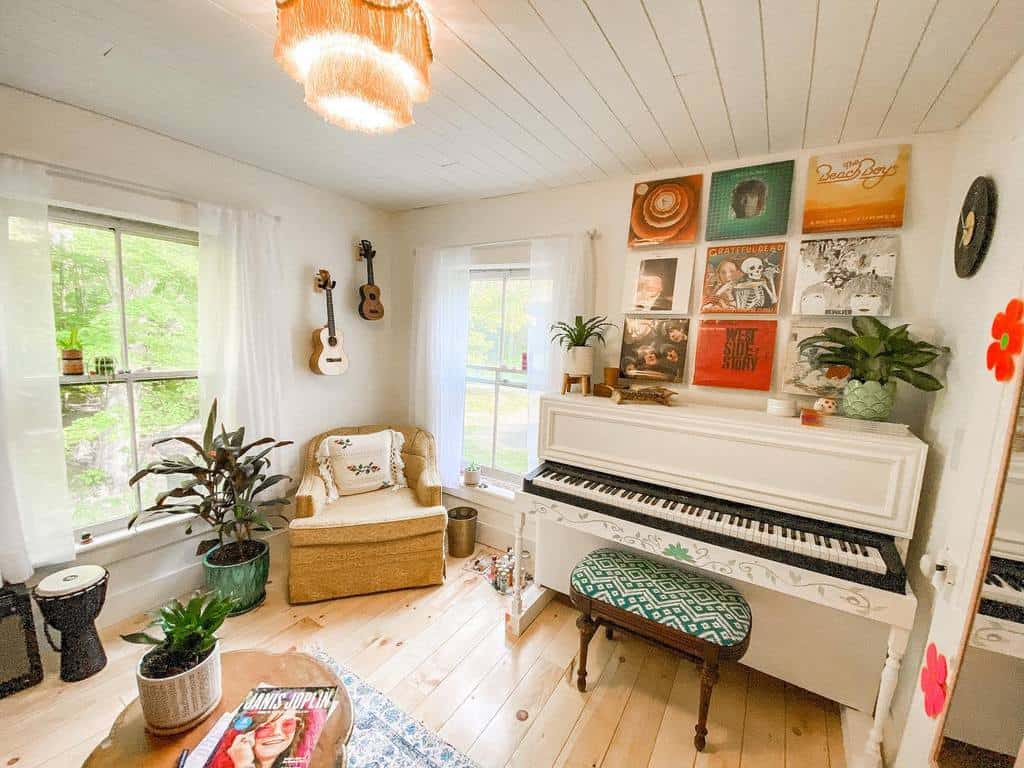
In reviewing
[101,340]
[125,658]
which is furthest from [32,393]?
[125,658]

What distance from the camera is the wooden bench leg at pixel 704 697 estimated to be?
4.79 feet

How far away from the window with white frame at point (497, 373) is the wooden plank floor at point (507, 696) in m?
1.05

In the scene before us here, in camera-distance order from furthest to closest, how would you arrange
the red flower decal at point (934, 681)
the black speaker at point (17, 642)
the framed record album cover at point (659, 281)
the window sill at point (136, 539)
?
the framed record album cover at point (659, 281) → the window sill at point (136, 539) → the black speaker at point (17, 642) → the red flower decal at point (934, 681)

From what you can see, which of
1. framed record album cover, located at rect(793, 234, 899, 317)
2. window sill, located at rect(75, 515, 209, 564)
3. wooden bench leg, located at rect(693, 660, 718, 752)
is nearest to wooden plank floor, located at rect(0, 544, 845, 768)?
wooden bench leg, located at rect(693, 660, 718, 752)

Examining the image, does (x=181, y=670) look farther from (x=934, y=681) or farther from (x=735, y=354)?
(x=735, y=354)

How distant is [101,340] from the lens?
202 cm

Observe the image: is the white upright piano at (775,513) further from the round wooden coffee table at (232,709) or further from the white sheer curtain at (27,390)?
the white sheer curtain at (27,390)

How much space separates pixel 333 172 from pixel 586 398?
1954mm

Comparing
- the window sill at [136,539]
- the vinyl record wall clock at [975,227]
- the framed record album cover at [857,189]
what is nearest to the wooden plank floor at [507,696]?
the window sill at [136,539]

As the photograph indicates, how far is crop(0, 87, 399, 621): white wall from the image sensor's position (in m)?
1.75

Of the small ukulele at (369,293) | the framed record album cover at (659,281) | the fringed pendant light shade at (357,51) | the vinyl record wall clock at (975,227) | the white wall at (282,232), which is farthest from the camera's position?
the small ukulele at (369,293)

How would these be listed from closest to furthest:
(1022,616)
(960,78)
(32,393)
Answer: (1022,616), (960,78), (32,393)

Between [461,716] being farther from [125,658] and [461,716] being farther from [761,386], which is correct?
[761,386]

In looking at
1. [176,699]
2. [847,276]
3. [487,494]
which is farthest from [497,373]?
[176,699]
